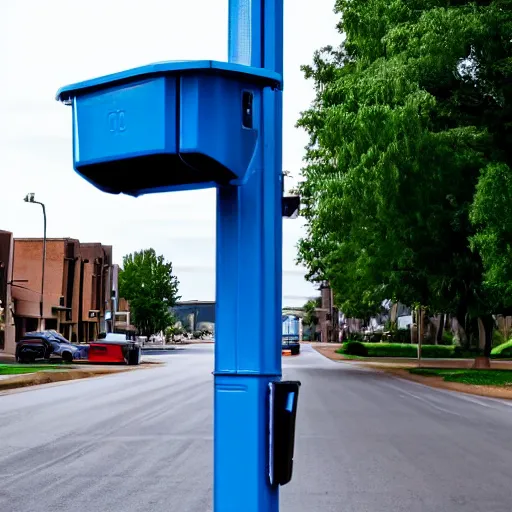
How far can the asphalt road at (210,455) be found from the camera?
26.8 feet

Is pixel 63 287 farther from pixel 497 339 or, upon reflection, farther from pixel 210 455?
pixel 210 455

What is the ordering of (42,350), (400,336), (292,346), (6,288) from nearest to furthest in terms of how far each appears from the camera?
(42,350)
(6,288)
(292,346)
(400,336)

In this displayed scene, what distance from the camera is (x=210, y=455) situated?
11.0m

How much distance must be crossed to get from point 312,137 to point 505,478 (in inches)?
1004

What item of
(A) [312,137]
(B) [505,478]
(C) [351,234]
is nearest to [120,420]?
(B) [505,478]

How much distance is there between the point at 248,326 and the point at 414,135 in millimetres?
21441

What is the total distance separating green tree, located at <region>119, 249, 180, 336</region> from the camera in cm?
12000

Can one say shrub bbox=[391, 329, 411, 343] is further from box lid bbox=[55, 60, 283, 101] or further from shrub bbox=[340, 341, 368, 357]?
box lid bbox=[55, 60, 283, 101]

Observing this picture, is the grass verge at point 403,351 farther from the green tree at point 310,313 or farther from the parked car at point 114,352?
the green tree at point 310,313

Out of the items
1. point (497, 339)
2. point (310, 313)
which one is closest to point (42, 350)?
point (497, 339)

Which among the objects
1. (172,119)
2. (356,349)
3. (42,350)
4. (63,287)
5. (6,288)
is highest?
(63,287)

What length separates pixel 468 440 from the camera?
13.2 meters

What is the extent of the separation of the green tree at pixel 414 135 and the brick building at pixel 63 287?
139 feet

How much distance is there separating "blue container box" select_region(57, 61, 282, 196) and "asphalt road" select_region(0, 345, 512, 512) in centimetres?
533
